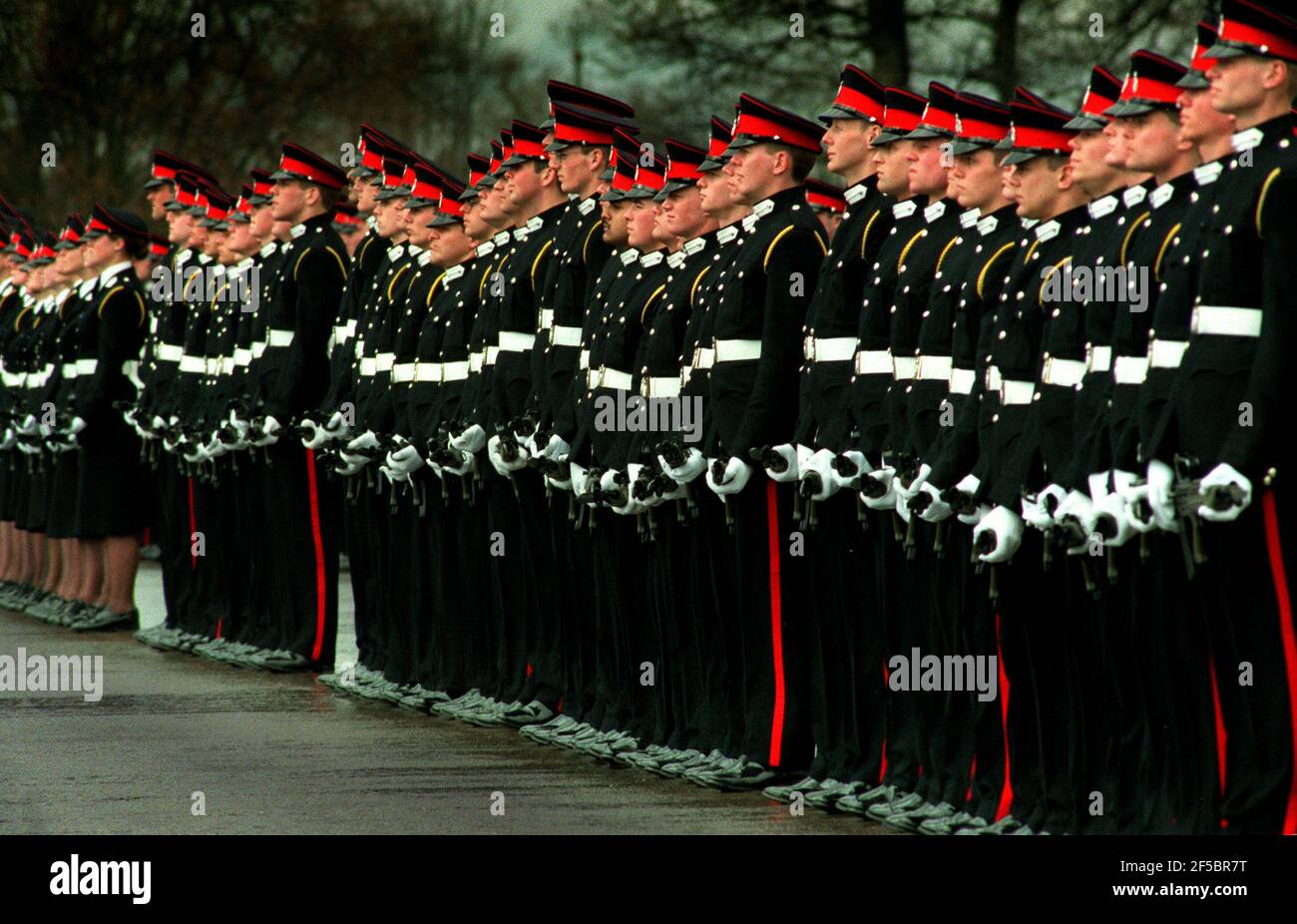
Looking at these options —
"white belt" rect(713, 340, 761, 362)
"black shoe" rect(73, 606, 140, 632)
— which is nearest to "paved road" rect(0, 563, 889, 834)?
"white belt" rect(713, 340, 761, 362)

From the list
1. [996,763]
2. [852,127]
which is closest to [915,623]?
[996,763]

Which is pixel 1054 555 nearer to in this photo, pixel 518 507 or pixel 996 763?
pixel 996 763

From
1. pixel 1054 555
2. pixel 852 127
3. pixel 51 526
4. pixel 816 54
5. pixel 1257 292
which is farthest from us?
pixel 816 54

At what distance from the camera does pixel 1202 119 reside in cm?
718

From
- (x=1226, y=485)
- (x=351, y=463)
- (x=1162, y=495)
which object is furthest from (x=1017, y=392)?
(x=351, y=463)

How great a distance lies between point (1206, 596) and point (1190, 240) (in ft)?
3.25

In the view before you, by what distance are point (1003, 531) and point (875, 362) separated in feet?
3.85

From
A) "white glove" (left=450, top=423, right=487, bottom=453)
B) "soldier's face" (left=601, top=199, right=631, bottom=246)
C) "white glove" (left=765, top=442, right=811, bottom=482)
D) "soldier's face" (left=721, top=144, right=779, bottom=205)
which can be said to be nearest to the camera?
"white glove" (left=765, top=442, right=811, bottom=482)

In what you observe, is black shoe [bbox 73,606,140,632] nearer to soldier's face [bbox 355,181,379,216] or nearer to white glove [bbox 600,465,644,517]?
soldier's face [bbox 355,181,379,216]

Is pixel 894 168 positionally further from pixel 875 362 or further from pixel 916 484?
pixel 916 484

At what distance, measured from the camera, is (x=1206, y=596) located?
7.01 metres

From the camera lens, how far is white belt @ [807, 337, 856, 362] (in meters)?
8.86

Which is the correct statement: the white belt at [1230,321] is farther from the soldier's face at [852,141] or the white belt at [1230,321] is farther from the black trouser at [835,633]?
the soldier's face at [852,141]

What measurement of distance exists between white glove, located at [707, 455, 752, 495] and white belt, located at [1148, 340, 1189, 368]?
2338 millimetres
